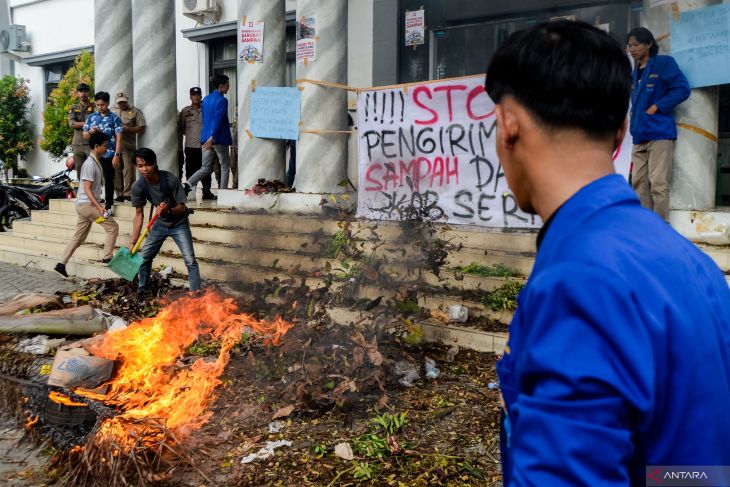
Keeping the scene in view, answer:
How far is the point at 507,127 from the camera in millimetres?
1306

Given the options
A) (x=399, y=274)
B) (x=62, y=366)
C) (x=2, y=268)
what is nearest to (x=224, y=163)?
(x=2, y=268)

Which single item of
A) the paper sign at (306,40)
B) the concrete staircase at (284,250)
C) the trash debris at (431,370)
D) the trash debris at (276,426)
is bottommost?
the trash debris at (276,426)

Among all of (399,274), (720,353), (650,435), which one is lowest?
(399,274)

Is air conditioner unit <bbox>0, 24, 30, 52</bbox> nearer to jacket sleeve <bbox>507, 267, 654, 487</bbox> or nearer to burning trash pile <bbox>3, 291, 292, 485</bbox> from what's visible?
burning trash pile <bbox>3, 291, 292, 485</bbox>

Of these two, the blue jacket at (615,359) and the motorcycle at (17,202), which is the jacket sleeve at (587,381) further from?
the motorcycle at (17,202)

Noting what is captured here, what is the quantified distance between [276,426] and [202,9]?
13.8m

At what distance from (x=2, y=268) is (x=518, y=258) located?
9.18m

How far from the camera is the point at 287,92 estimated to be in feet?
35.1

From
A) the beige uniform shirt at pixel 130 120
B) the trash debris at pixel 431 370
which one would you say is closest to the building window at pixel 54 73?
the beige uniform shirt at pixel 130 120

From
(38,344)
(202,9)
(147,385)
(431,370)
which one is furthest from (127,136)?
(431,370)

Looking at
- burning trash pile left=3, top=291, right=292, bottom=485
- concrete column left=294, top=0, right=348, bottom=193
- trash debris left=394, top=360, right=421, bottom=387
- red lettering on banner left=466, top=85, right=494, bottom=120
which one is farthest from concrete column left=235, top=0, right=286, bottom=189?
trash debris left=394, top=360, right=421, bottom=387

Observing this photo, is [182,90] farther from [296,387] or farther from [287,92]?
[296,387]

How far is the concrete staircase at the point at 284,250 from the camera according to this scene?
6746mm

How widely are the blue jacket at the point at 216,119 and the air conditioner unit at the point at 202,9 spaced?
478 centimetres
